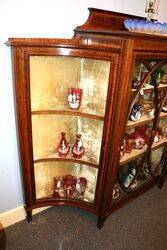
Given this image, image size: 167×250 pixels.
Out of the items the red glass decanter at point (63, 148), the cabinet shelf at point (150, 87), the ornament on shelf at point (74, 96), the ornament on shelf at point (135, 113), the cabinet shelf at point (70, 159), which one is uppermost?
the cabinet shelf at point (150, 87)

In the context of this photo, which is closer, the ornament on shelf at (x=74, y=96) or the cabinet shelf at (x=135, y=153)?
the ornament on shelf at (x=74, y=96)

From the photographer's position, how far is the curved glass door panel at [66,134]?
1429 mm

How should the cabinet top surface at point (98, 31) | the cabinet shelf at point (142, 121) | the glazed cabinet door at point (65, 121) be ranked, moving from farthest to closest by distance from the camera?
1. the cabinet shelf at point (142, 121)
2. the glazed cabinet door at point (65, 121)
3. the cabinet top surface at point (98, 31)

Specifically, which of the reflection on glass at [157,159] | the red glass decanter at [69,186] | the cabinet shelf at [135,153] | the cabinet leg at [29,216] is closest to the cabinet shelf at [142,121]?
the cabinet shelf at [135,153]

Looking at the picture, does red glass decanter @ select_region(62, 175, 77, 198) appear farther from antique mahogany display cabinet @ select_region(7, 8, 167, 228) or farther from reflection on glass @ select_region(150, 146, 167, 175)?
reflection on glass @ select_region(150, 146, 167, 175)

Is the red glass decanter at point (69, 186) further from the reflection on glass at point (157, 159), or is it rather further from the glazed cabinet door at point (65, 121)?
the reflection on glass at point (157, 159)

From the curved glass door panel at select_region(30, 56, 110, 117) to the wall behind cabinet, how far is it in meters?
0.15

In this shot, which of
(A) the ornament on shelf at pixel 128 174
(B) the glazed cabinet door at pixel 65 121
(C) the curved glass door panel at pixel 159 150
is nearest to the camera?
(B) the glazed cabinet door at pixel 65 121

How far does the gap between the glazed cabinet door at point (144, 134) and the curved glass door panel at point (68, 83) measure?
212 millimetres

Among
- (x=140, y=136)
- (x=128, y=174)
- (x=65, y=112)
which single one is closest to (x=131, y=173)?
(x=128, y=174)

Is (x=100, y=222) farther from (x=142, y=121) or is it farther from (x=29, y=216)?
(x=142, y=121)

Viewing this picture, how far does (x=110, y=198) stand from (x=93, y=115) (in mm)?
650

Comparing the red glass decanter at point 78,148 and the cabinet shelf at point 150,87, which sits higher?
the cabinet shelf at point 150,87

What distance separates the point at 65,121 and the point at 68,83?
27cm
